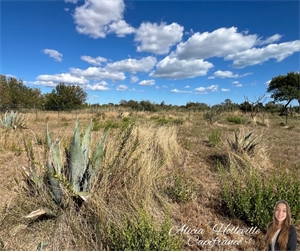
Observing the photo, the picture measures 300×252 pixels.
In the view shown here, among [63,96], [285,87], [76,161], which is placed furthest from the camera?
[63,96]

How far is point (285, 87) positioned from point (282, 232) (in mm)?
32437

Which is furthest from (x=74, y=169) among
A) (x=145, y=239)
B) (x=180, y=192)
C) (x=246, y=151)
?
(x=246, y=151)

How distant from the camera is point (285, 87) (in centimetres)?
2928

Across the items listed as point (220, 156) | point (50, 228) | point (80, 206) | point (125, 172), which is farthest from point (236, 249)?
point (220, 156)

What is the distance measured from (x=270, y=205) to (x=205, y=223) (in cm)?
76

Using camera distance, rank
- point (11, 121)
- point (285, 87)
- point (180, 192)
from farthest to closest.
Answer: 1. point (285, 87)
2. point (11, 121)
3. point (180, 192)

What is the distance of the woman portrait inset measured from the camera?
1917 mm

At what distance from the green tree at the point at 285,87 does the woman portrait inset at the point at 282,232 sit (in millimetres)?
28285

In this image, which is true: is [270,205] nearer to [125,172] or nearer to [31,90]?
[125,172]

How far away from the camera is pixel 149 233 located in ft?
6.33

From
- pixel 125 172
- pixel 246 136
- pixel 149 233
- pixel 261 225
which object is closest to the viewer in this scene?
pixel 149 233

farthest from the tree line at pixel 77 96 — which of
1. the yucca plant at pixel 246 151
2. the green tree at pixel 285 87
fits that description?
the yucca plant at pixel 246 151

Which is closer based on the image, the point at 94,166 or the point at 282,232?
the point at 282,232

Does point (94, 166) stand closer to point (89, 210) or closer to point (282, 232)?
point (89, 210)
